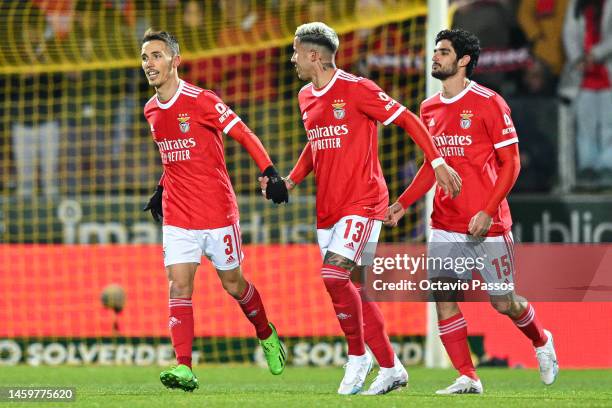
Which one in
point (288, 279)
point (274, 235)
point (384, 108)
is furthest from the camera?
point (274, 235)

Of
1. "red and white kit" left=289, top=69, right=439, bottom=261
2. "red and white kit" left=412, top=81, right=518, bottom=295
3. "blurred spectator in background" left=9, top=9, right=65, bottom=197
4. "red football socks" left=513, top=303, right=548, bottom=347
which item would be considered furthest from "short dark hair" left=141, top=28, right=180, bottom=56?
"blurred spectator in background" left=9, top=9, right=65, bottom=197

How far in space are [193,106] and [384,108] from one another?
111cm

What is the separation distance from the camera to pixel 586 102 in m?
15.4

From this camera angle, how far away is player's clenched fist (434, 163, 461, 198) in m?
6.61

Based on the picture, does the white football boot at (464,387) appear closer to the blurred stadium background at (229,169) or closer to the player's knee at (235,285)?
the player's knee at (235,285)

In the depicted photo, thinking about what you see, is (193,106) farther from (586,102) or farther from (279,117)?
(586,102)

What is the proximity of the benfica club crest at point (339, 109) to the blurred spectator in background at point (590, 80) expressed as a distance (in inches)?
350

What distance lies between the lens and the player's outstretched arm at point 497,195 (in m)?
6.86

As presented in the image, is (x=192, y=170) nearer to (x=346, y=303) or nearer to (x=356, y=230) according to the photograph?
(x=356, y=230)

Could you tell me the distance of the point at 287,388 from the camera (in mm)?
7562

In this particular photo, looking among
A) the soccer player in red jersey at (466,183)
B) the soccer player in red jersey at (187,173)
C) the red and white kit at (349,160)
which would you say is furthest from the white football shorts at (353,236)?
the soccer player in red jersey at (187,173)

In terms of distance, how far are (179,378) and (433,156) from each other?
1754 mm

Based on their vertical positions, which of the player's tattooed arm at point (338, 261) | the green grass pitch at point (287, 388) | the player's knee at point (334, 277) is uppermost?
the player's tattooed arm at point (338, 261)

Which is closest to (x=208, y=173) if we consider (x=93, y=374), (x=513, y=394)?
(x=513, y=394)
